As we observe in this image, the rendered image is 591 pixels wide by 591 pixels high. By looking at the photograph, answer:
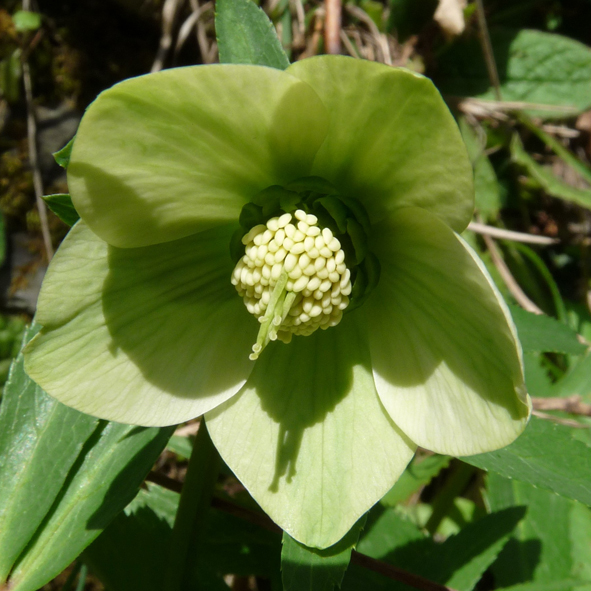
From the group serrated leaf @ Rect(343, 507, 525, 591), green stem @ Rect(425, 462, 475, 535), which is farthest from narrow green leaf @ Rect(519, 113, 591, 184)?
serrated leaf @ Rect(343, 507, 525, 591)

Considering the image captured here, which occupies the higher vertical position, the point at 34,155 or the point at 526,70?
the point at 526,70

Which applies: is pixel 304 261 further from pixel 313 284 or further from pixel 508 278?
pixel 508 278

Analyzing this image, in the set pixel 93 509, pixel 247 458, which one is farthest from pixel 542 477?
pixel 93 509

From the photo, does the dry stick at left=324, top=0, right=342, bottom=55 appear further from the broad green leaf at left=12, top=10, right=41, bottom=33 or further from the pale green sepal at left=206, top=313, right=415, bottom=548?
the pale green sepal at left=206, top=313, right=415, bottom=548

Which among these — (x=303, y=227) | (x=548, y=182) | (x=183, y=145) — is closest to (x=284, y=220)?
(x=303, y=227)

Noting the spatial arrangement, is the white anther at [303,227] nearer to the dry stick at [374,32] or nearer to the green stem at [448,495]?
the green stem at [448,495]

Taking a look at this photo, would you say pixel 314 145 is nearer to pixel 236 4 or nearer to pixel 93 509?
pixel 236 4
